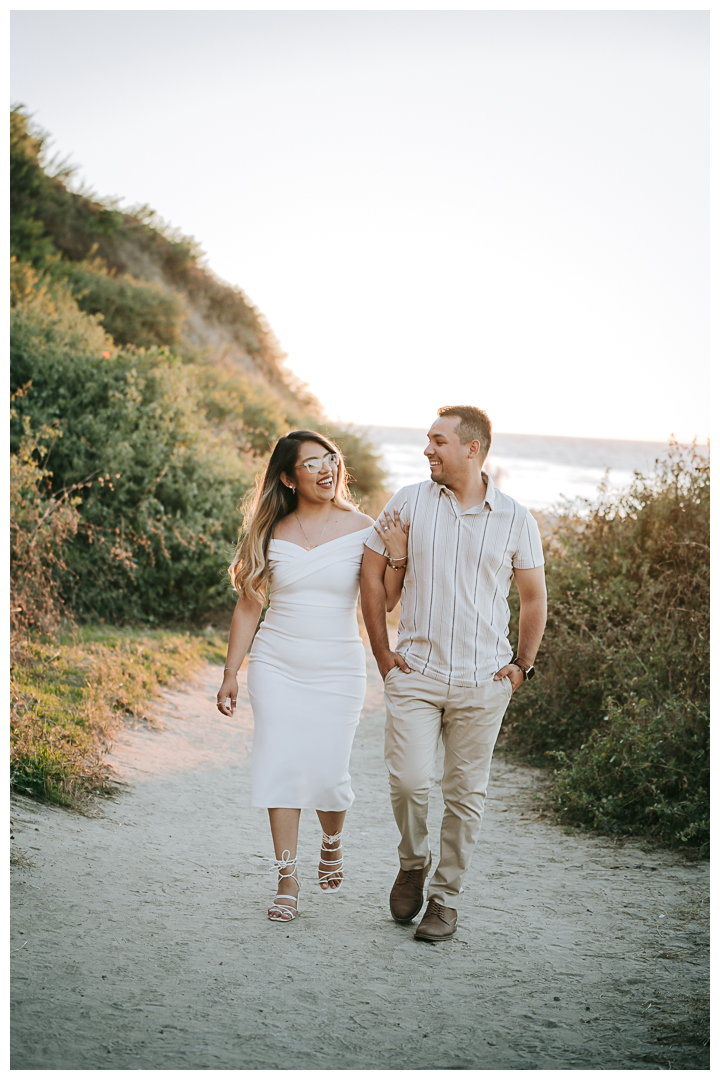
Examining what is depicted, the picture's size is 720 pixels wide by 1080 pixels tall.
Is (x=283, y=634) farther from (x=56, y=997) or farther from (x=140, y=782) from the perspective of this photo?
(x=140, y=782)

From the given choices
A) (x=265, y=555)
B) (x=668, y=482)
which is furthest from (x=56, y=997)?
(x=668, y=482)

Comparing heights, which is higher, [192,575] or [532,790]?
[192,575]

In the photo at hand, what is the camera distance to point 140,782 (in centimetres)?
582

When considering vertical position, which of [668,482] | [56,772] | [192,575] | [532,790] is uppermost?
[668,482]

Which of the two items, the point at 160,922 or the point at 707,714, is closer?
the point at 160,922

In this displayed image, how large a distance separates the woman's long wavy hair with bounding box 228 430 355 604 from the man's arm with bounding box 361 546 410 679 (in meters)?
0.38

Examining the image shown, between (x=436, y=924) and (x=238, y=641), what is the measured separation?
1417mm

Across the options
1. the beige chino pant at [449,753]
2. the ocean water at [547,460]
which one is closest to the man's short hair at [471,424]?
the beige chino pant at [449,753]

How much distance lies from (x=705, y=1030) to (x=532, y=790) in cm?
308

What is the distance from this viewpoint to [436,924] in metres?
3.69

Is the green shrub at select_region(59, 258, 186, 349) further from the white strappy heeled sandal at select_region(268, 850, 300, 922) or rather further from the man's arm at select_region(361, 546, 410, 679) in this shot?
the white strappy heeled sandal at select_region(268, 850, 300, 922)

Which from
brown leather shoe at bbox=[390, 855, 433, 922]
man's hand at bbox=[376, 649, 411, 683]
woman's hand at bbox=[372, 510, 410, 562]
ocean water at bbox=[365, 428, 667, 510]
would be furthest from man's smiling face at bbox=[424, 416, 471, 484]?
ocean water at bbox=[365, 428, 667, 510]

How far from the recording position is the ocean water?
141 feet

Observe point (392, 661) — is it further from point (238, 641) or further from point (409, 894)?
point (409, 894)
